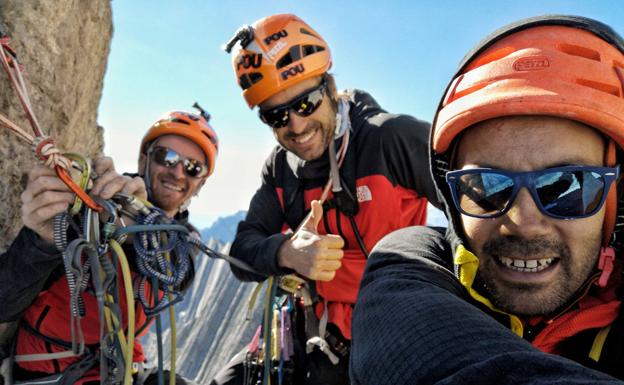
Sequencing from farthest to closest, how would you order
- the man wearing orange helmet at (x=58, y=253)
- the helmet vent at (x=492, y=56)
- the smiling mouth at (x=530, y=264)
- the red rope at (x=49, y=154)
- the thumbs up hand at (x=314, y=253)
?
the thumbs up hand at (x=314, y=253) → the man wearing orange helmet at (x=58, y=253) → the red rope at (x=49, y=154) → the helmet vent at (x=492, y=56) → the smiling mouth at (x=530, y=264)

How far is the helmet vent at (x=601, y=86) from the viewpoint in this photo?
142 centimetres

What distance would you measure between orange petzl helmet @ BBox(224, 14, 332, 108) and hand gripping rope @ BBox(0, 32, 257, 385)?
5.81ft

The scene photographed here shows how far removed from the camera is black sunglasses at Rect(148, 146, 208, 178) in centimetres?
371

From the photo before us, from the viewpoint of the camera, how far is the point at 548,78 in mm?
1420

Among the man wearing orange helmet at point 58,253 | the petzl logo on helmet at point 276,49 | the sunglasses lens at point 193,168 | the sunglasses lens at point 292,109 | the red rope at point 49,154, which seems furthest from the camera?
the sunglasses lens at point 193,168

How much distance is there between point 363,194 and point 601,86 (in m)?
1.78

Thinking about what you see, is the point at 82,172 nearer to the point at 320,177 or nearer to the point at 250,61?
the point at 320,177

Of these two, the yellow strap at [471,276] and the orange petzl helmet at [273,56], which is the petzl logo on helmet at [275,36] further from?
the yellow strap at [471,276]

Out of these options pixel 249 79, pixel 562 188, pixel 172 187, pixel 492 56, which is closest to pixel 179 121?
pixel 172 187

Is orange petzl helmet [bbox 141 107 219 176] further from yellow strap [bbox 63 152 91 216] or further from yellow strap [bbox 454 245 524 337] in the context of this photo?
yellow strap [bbox 454 245 524 337]

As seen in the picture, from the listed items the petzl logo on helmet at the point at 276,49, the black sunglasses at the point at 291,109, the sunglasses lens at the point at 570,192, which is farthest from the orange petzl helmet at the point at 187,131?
the sunglasses lens at the point at 570,192

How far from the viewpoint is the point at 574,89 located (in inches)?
54.2

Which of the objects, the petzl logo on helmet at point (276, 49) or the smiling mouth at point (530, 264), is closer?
the smiling mouth at point (530, 264)

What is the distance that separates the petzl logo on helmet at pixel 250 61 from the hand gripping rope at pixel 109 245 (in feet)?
6.03
